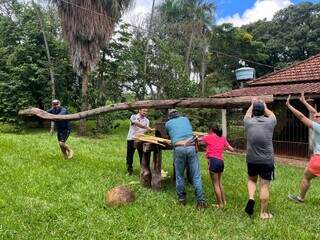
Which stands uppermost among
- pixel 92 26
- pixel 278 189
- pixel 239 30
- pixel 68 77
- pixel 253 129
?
pixel 239 30

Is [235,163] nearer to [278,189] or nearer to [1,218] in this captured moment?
[278,189]

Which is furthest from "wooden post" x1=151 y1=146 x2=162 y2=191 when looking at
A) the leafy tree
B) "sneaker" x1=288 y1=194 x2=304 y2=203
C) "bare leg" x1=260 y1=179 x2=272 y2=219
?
the leafy tree

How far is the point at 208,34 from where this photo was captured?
140 ft

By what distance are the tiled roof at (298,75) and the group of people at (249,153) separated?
12636 millimetres

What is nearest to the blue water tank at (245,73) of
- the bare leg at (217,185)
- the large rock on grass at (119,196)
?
the bare leg at (217,185)

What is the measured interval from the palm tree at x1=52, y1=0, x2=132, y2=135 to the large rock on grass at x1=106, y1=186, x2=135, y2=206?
18.3 m

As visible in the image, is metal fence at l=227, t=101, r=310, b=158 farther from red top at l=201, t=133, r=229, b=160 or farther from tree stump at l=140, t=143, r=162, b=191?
red top at l=201, t=133, r=229, b=160

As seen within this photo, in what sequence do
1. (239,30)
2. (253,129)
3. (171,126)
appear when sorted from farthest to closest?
(239,30) < (171,126) < (253,129)

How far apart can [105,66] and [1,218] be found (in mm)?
24344

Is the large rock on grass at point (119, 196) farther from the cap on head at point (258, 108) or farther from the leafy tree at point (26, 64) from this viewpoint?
the leafy tree at point (26, 64)

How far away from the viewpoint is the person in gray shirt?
26.0 feet

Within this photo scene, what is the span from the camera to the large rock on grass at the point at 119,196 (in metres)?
8.59

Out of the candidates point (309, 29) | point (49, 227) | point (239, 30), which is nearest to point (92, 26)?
point (49, 227)

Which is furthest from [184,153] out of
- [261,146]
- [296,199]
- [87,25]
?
[87,25]
